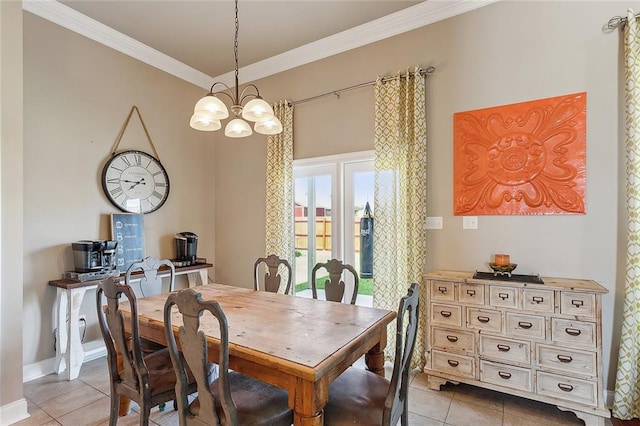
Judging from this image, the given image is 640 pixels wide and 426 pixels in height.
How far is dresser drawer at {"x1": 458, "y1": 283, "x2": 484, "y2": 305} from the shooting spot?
2459 mm

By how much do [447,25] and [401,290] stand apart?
251 cm

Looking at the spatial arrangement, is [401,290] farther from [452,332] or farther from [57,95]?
[57,95]

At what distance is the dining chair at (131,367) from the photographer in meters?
1.73

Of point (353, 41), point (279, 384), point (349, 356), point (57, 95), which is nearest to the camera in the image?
point (279, 384)

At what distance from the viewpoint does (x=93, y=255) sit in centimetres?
300

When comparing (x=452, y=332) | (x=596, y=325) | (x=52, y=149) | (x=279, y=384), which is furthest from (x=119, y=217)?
(x=596, y=325)

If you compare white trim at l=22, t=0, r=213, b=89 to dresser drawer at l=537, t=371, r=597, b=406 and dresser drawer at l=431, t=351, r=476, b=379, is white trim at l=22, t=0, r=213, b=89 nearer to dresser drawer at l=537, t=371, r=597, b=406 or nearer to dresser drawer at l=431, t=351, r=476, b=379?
dresser drawer at l=431, t=351, r=476, b=379

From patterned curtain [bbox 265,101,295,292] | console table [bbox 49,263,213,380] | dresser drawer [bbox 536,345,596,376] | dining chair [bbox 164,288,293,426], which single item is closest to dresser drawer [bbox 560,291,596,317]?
dresser drawer [bbox 536,345,596,376]

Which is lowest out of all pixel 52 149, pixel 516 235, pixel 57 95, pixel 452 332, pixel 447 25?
pixel 452 332

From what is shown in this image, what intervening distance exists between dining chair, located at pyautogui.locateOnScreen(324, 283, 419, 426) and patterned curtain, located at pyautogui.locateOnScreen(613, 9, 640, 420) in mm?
1677

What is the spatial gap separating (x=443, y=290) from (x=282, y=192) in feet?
6.89

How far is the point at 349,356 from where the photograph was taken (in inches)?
61.9

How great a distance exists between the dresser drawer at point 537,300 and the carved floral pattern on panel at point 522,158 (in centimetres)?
68

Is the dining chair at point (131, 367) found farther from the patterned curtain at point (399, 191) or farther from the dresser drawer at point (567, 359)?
the dresser drawer at point (567, 359)
